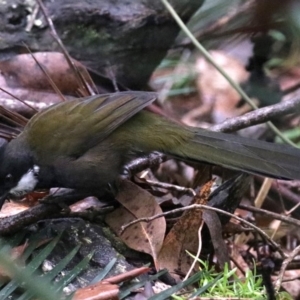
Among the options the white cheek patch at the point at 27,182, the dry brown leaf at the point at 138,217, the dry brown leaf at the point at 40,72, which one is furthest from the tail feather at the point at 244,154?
the dry brown leaf at the point at 40,72

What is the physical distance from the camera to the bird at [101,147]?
2402 millimetres

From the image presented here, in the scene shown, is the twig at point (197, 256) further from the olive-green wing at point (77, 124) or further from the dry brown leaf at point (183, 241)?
the olive-green wing at point (77, 124)

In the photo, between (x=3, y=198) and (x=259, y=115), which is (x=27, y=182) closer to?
(x=3, y=198)

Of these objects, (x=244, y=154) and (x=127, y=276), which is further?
(x=244, y=154)

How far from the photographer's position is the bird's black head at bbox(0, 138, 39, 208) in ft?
7.82

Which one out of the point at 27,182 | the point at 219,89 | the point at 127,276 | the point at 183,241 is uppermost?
the point at 27,182

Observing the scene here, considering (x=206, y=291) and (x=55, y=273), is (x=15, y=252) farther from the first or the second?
(x=206, y=291)

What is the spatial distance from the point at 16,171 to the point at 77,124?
0.36 m

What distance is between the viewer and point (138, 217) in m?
2.34

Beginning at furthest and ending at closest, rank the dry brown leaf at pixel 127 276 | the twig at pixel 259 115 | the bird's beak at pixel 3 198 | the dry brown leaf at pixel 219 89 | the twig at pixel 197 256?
the dry brown leaf at pixel 219 89, the twig at pixel 259 115, the bird's beak at pixel 3 198, the twig at pixel 197 256, the dry brown leaf at pixel 127 276

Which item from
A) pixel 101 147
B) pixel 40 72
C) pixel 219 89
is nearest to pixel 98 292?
pixel 101 147

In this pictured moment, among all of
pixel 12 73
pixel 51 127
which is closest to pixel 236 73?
pixel 12 73

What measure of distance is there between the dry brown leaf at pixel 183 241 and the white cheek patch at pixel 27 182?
661 mm

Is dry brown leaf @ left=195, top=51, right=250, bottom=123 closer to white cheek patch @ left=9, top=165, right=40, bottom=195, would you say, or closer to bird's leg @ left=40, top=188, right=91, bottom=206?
bird's leg @ left=40, top=188, right=91, bottom=206
